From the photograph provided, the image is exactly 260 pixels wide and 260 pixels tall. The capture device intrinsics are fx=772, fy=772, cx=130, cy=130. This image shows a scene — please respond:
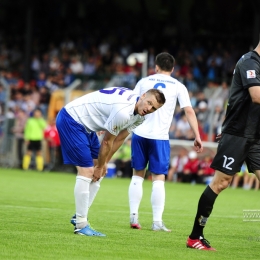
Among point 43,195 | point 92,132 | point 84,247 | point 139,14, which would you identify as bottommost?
point 43,195

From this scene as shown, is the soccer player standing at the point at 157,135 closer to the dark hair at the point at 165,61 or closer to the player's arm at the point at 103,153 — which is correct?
the dark hair at the point at 165,61

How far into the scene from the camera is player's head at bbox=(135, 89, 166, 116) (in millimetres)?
8180

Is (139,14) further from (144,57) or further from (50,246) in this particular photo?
(50,246)

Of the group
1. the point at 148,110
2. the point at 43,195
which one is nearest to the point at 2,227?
the point at 148,110

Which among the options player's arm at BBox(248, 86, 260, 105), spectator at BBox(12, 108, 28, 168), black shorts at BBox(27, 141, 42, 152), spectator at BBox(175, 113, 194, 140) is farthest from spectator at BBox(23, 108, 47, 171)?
player's arm at BBox(248, 86, 260, 105)

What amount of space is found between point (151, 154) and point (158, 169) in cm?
24

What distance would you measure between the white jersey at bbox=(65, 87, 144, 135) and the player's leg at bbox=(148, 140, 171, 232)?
1.49m

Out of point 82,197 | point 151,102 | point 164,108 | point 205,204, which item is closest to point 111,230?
point 82,197

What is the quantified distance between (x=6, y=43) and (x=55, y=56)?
4.19 metres

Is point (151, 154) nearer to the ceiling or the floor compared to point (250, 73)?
nearer to the floor

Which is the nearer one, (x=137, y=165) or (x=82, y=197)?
(x=82, y=197)

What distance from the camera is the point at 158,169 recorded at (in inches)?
402

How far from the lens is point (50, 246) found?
A: 7754 millimetres

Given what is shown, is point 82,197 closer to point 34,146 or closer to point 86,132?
point 86,132
